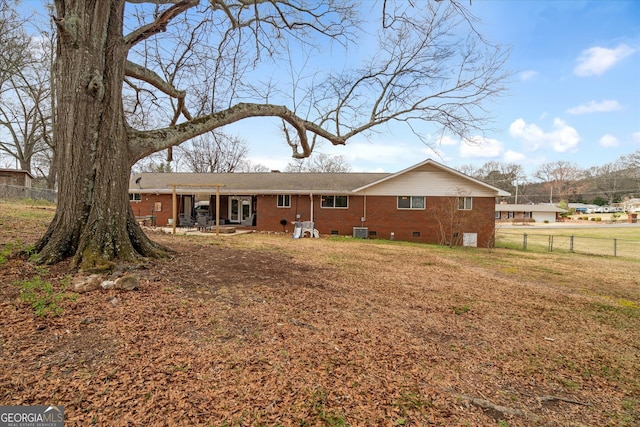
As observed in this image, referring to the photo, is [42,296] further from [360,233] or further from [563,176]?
[563,176]

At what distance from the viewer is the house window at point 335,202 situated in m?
17.5

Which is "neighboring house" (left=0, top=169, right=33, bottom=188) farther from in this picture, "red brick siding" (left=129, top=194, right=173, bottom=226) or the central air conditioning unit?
the central air conditioning unit

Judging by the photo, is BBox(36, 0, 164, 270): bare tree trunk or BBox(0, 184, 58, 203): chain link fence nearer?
BBox(36, 0, 164, 270): bare tree trunk

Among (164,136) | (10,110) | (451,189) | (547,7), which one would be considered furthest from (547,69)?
(10,110)

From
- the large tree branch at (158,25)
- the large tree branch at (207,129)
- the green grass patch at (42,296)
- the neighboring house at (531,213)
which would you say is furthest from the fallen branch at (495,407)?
the neighboring house at (531,213)

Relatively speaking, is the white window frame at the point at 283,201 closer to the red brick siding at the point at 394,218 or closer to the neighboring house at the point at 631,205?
the red brick siding at the point at 394,218

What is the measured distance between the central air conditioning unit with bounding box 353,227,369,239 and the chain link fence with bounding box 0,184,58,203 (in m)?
22.6

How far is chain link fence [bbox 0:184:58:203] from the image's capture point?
2005 cm

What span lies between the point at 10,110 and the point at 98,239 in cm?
3218

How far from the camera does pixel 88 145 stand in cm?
482

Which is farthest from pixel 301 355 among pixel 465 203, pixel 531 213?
pixel 531 213

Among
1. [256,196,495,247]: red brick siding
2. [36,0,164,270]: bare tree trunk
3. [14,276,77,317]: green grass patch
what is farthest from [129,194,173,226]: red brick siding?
[14,276,77,317]: green grass patch

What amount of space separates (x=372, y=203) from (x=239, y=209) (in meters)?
9.27

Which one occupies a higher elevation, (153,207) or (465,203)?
(465,203)
